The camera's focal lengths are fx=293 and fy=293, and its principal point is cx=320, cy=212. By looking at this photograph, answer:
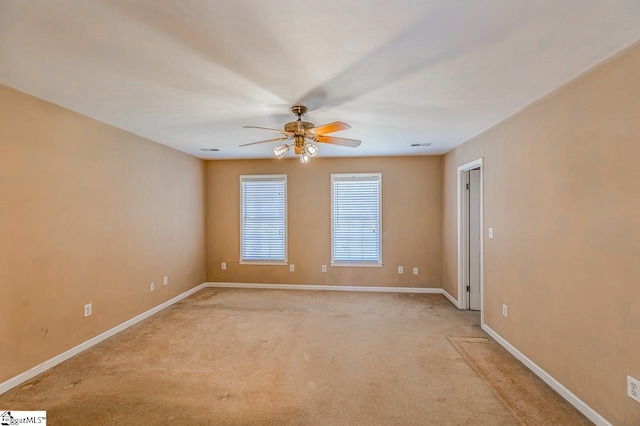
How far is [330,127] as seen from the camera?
2.59 meters

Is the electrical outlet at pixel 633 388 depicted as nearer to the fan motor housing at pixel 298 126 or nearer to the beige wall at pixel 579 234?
the beige wall at pixel 579 234

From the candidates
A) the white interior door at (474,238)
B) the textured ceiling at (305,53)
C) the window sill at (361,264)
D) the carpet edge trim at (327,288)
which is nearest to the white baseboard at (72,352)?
the carpet edge trim at (327,288)

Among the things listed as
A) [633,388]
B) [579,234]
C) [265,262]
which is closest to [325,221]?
[265,262]

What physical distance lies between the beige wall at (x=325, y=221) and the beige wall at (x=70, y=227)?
1.25 m

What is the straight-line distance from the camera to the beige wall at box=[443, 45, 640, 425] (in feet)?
5.96

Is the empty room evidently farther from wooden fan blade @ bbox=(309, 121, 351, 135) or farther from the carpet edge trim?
the carpet edge trim

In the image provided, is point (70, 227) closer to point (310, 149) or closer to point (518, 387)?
point (310, 149)

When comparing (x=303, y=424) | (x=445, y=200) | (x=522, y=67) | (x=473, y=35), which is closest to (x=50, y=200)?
(x=303, y=424)

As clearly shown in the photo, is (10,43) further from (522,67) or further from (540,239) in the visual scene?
(540,239)

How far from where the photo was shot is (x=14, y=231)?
2.47 metres

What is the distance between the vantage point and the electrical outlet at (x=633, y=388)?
175 cm

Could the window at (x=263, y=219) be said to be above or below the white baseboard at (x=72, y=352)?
above

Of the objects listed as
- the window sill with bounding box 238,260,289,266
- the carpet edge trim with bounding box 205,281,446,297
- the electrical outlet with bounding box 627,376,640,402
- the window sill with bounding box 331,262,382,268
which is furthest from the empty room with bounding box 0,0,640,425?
the window sill with bounding box 238,260,289,266

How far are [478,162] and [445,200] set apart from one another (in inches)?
54.4
